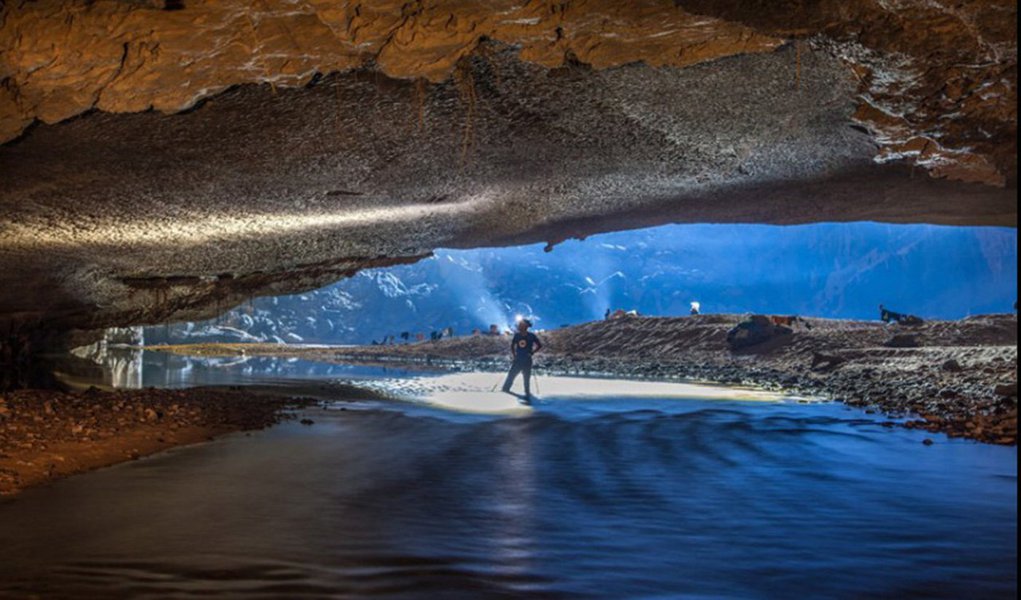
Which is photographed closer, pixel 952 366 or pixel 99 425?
pixel 99 425

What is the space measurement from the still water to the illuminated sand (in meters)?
6.16

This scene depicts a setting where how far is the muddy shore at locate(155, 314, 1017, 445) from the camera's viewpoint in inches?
506

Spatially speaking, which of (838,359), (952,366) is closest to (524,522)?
(952,366)

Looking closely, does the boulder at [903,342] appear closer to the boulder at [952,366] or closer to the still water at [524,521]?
the boulder at [952,366]

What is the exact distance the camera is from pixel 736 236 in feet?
618

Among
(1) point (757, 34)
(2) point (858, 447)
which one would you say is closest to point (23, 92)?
(1) point (757, 34)

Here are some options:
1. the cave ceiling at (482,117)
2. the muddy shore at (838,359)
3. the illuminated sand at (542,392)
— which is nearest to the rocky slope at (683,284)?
the muddy shore at (838,359)

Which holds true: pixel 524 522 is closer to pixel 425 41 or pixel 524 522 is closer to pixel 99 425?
pixel 425 41

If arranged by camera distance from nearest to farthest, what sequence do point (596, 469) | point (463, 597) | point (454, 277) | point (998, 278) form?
point (463, 597), point (596, 469), point (998, 278), point (454, 277)

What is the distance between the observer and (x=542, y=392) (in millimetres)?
19312

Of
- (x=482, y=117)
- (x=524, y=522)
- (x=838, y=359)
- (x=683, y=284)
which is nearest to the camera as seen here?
(x=524, y=522)

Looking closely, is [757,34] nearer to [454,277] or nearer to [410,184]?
[410,184]

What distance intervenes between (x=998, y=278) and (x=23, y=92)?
140864 mm

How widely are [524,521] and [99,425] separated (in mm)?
6576
